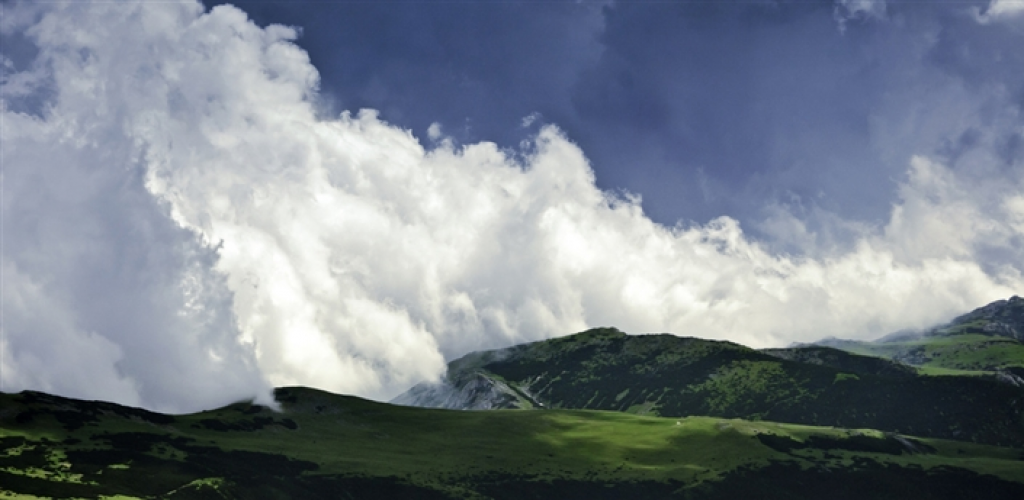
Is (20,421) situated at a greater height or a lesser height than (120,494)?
greater

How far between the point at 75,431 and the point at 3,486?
48.9m

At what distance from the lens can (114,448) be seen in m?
189

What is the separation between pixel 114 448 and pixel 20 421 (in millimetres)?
25116

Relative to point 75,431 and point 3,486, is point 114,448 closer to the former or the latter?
point 75,431

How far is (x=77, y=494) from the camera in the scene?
152 metres

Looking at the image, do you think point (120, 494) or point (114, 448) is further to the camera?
point (114, 448)

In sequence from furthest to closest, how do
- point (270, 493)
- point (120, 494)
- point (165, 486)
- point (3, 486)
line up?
point (270, 493), point (165, 486), point (120, 494), point (3, 486)

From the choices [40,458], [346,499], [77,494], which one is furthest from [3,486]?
[346,499]

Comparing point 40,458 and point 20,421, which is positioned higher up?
point 20,421

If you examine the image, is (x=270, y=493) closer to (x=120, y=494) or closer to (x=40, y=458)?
(x=120, y=494)

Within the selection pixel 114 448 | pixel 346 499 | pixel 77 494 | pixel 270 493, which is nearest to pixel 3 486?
pixel 77 494

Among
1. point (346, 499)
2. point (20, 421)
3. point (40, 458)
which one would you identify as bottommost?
point (346, 499)

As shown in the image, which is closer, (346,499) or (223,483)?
(223,483)

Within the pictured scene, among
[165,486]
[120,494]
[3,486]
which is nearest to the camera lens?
[3,486]
